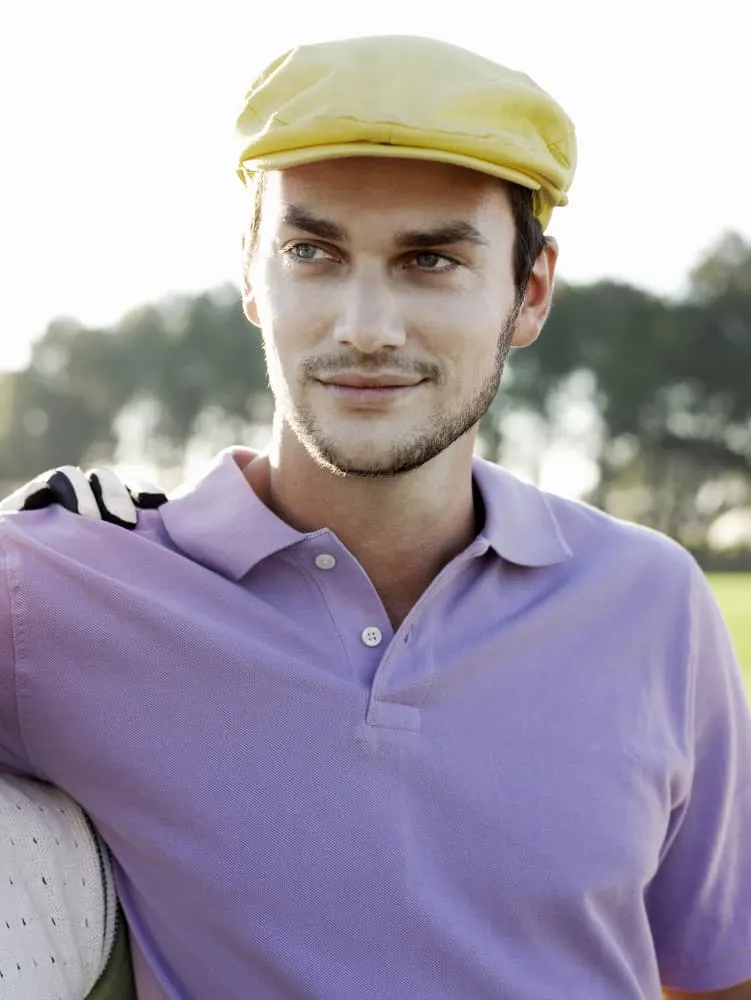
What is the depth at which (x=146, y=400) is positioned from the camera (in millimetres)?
44719

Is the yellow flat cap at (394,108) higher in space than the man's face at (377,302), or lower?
higher

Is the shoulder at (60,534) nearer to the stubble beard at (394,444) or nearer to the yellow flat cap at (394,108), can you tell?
the stubble beard at (394,444)

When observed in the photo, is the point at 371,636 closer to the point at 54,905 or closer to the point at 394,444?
the point at 394,444

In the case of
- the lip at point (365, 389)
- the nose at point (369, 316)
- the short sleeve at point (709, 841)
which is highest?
the nose at point (369, 316)

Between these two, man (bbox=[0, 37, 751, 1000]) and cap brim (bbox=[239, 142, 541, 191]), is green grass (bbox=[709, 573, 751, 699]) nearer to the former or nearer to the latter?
man (bbox=[0, 37, 751, 1000])

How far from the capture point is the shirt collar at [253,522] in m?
2.35

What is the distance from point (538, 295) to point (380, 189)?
53cm

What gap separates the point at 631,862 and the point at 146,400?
43107 millimetres

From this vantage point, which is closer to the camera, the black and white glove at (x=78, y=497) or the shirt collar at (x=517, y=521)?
the black and white glove at (x=78, y=497)

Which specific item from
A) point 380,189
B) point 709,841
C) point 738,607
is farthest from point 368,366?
point 738,607

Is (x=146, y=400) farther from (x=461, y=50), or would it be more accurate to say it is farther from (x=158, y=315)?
(x=461, y=50)

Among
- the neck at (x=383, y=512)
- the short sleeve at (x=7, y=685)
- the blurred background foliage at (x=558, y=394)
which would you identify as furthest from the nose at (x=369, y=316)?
the blurred background foliage at (x=558, y=394)

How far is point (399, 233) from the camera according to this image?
7.48 ft

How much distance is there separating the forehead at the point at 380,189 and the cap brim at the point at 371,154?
0.02m
